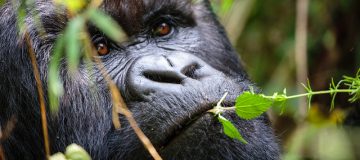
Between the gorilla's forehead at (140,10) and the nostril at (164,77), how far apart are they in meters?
0.31

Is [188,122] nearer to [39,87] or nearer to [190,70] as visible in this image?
[190,70]

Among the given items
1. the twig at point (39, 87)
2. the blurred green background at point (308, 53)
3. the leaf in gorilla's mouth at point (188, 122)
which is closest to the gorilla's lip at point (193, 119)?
the leaf in gorilla's mouth at point (188, 122)

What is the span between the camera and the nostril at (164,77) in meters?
2.29

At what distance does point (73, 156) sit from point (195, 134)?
1.27 feet

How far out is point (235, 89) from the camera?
236 centimetres

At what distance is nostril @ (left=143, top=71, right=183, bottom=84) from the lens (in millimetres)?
2293

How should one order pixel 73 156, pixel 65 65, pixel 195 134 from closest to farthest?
pixel 73 156 → pixel 195 134 → pixel 65 65

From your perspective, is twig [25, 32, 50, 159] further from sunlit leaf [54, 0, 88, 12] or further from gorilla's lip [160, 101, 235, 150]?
gorilla's lip [160, 101, 235, 150]

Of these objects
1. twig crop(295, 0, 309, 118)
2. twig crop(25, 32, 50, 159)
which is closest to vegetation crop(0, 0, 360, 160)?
twig crop(295, 0, 309, 118)

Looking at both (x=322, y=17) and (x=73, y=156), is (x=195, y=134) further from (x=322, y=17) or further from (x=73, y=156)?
(x=322, y=17)

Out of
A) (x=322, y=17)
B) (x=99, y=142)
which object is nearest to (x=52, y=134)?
(x=99, y=142)

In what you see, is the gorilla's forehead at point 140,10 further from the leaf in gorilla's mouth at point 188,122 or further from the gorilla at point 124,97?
the leaf in gorilla's mouth at point 188,122

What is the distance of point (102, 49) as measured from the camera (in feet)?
8.38

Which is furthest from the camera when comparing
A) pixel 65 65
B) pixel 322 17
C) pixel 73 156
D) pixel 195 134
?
pixel 322 17
